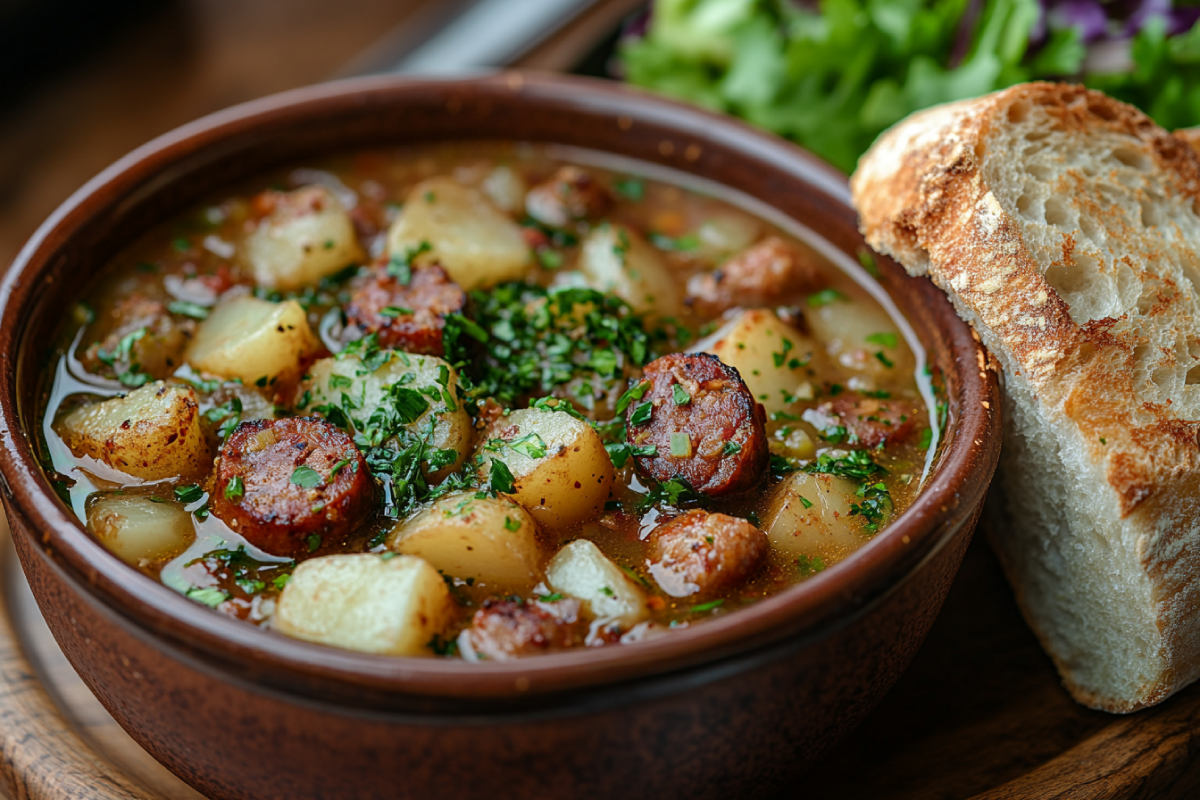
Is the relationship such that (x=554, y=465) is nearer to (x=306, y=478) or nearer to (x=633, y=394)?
(x=633, y=394)

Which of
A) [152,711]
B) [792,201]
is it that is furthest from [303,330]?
[792,201]

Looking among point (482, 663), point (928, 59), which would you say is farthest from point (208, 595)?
point (928, 59)

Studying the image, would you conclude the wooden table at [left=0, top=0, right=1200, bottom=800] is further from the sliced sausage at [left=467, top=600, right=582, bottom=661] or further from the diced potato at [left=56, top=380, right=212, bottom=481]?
the sliced sausage at [left=467, top=600, right=582, bottom=661]

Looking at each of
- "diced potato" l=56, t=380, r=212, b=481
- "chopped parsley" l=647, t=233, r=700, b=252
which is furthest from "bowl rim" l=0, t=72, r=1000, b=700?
"chopped parsley" l=647, t=233, r=700, b=252

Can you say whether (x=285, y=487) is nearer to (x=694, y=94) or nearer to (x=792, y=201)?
(x=792, y=201)

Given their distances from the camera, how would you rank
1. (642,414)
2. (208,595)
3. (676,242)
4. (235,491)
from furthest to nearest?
(676,242), (642,414), (235,491), (208,595)
